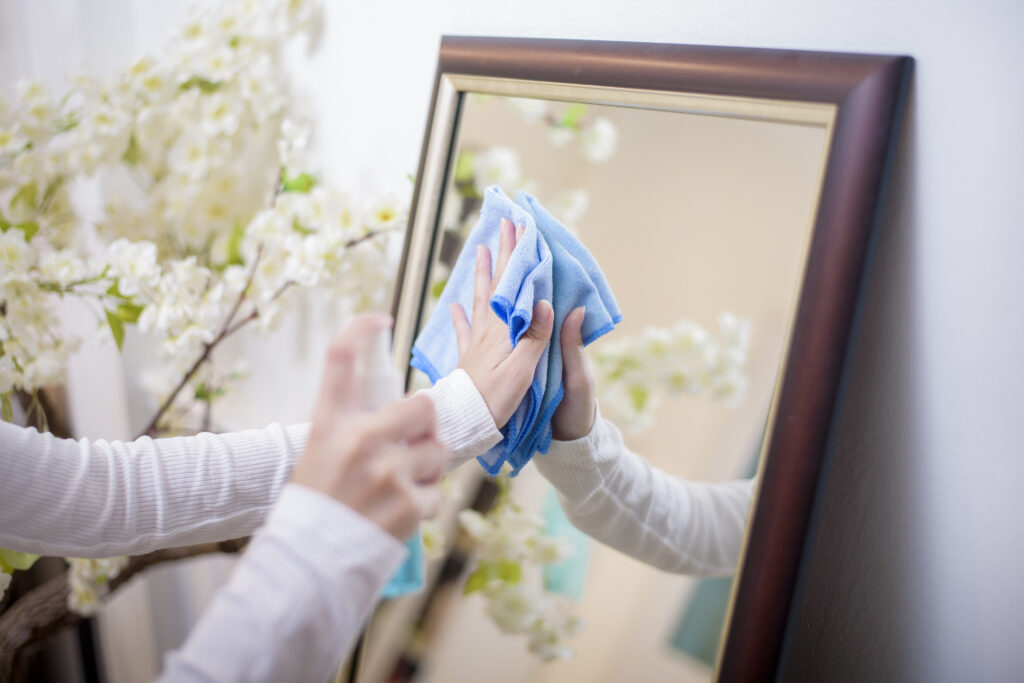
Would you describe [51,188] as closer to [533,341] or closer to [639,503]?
[533,341]

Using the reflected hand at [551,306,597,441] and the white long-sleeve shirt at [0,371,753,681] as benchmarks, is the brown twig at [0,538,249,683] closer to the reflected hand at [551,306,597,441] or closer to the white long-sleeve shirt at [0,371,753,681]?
the white long-sleeve shirt at [0,371,753,681]

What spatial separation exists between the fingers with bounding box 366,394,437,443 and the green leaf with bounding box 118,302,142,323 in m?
0.58

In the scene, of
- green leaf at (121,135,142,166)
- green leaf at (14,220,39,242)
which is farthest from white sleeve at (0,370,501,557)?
green leaf at (121,135,142,166)

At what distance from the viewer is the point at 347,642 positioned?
40 cm

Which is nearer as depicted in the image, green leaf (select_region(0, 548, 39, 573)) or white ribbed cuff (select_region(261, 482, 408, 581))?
white ribbed cuff (select_region(261, 482, 408, 581))

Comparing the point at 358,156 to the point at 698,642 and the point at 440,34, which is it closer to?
the point at 440,34

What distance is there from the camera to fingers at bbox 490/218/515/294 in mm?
610

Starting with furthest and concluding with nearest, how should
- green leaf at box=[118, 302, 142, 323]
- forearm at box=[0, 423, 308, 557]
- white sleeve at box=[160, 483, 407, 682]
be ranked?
green leaf at box=[118, 302, 142, 323] → forearm at box=[0, 423, 308, 557] → white sleeve at box=[160, 483, 407, 682]

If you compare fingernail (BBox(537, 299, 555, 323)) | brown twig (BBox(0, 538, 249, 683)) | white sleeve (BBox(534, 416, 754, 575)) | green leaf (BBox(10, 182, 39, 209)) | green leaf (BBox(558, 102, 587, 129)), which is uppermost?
green leaf (BBox(558, 102, 587, 129))

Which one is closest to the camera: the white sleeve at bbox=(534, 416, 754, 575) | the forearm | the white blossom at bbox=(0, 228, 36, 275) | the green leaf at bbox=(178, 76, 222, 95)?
the forearm

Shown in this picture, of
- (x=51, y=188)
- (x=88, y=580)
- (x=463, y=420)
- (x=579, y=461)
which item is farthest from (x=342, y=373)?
(x=51, y=188)

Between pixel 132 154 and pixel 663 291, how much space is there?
872 mm

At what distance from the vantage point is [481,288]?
633 mm

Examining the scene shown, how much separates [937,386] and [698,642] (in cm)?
31
